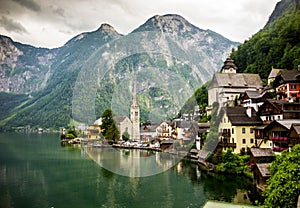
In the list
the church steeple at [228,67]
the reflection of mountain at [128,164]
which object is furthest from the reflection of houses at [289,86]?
the church steeple at [228,67]

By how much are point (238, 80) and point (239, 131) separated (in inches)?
400

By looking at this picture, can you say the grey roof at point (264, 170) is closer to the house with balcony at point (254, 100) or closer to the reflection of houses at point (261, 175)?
the reflection of houses at point (261, 175)

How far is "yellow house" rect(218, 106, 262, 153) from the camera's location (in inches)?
696

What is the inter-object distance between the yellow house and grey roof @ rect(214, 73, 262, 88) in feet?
26.9

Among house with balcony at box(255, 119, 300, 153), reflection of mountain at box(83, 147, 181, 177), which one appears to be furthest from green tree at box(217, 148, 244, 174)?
reflection of mountain at box(83, 147, 181, 177)

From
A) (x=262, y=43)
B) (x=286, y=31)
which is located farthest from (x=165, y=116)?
(x=262, y=43)

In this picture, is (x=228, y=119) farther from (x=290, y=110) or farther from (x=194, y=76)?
(x=194, y=76)

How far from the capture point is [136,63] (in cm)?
594

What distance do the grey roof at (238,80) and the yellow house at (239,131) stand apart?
323 inches

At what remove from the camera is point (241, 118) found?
18016mm

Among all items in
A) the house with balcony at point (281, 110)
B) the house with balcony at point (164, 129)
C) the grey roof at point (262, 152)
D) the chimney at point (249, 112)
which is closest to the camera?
the house with balcony at point (164, 129)

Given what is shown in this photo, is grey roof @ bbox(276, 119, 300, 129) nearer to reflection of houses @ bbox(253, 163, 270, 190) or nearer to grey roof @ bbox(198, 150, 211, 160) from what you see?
reflection of houses @ bbox(253, 163, 270, 190)

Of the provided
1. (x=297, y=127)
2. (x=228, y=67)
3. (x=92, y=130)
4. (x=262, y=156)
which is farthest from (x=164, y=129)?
(x=228, y=67)

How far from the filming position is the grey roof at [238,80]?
26.4m
